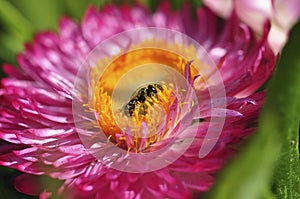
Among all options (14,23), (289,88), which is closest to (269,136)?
(289,88)

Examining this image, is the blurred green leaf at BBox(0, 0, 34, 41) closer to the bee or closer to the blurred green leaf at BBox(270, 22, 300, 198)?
the bee

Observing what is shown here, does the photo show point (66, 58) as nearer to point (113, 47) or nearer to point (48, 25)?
point (113, 47)

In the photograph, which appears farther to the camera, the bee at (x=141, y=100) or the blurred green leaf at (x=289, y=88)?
the bee at (x=141, y=100)

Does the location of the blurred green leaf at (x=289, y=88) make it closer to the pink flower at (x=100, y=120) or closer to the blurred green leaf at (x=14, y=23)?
the pink flower at (x=100, y=120)

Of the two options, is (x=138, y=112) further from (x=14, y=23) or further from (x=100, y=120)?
(x=14, y=23)

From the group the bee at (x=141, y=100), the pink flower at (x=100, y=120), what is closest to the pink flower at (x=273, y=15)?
the pink flower at (x=100, y=120)

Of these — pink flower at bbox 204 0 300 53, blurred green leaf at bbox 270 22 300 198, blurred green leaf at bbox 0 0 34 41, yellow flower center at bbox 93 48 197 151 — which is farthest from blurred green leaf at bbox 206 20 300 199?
blurred green leaf at bbox 0 0 34 41
